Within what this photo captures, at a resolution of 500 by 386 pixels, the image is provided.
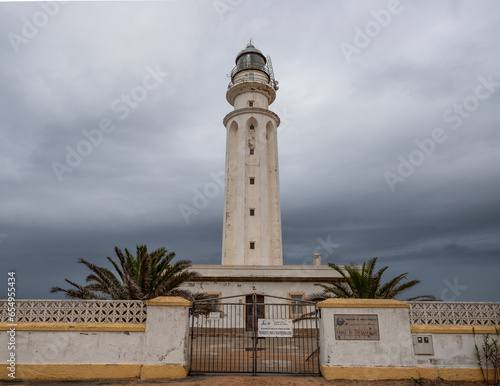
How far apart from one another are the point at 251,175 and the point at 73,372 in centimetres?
1921

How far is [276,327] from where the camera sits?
29.5ft

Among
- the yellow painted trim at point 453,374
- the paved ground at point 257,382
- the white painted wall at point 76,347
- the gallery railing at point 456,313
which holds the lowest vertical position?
the paved ground at point 257,382

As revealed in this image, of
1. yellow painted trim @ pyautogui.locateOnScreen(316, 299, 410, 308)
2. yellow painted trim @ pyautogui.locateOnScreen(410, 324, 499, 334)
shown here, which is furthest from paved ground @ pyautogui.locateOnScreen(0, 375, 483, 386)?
yellow painted trim @ pyautogui.locateOnScreen(316, 299, 410, 308)

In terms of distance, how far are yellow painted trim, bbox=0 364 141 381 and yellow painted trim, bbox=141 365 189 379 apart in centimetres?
17

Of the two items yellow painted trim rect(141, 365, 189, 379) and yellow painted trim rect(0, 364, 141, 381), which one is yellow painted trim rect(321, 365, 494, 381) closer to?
yellow painted trim rect(141, 365, 189, 379)

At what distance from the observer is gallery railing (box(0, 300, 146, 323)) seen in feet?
27.4

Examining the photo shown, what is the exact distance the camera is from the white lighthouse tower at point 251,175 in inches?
959

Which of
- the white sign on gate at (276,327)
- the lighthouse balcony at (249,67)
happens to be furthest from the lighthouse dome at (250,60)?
the white sign on gate at (276,327)

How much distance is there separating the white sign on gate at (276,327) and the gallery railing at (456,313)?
3.13 meters

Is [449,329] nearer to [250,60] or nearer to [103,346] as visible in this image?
[103,346]

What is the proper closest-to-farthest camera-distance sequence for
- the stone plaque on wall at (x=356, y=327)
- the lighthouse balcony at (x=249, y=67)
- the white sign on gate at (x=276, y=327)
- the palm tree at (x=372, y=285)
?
the stone plaque on wall at (x=356, y=327) → the white sign on gate at (x=276, y=327) → the palm tree at (x=372, y=285) → the lighthouse balcony at (x=249, y=67)

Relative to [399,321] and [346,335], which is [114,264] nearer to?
[346,335]

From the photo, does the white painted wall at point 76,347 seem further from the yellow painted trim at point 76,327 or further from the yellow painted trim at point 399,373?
the yellow painted trim at point 399,373

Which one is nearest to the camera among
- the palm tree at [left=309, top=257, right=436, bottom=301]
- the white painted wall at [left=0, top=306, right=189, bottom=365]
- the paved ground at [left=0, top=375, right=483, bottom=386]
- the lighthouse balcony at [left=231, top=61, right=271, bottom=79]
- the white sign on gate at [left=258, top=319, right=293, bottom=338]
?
the paved ground at [left=0, top=375, right=483, bottom=386]
